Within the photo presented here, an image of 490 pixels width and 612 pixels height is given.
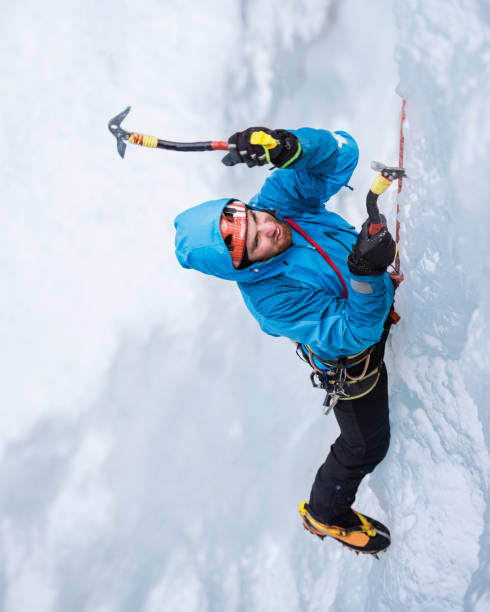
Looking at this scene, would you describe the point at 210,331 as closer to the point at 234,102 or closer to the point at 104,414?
the point at 104,414


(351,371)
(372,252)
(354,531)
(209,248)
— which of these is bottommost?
(354,531)

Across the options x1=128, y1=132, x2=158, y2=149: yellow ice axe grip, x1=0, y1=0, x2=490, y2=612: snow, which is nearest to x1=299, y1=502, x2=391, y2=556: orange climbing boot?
x1=0, y1=0, x2=490, y2=612: snow

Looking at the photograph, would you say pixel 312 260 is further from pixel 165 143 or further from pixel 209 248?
pixel 165 143

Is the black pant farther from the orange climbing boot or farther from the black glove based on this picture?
the black glove

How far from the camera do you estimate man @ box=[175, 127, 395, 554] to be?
5.54 feet

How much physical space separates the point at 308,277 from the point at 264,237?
19 centimetres

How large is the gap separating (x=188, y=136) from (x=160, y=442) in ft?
6.38

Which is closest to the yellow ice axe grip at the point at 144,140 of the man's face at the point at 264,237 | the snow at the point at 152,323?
the man's face at the point at 264,237

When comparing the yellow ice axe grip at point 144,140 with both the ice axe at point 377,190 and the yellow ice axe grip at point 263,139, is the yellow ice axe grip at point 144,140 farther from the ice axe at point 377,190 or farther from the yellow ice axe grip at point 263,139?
the ice axe at point 377,190

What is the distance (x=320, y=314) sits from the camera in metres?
1.80

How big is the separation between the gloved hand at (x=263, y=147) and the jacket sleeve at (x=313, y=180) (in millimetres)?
183

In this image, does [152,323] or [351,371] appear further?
[152,323]

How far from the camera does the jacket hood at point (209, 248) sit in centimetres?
178

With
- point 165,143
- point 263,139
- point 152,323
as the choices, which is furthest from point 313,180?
point 152,323
